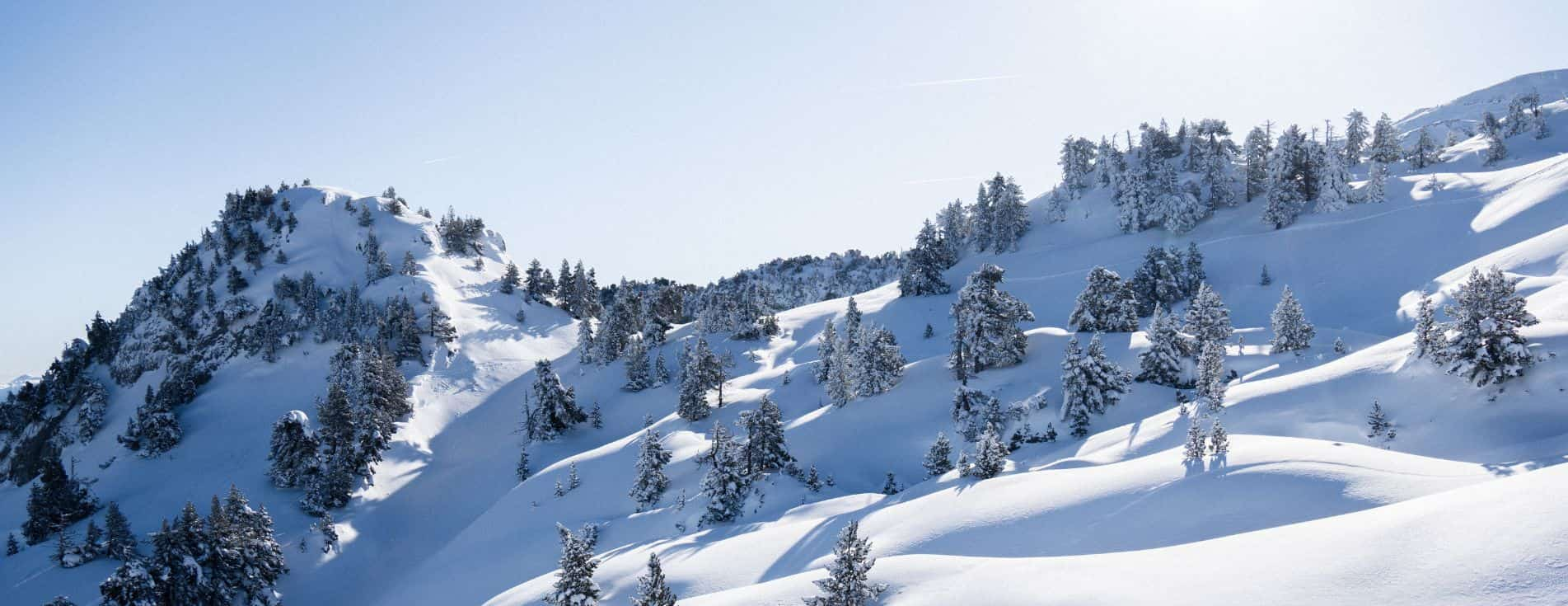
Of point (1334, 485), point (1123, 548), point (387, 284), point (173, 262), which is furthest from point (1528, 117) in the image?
point (173, 262)

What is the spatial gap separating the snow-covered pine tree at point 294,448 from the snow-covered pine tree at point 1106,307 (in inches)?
2669

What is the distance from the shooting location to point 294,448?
2253 inches

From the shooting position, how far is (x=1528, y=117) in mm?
92438

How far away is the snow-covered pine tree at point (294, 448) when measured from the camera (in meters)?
56.8

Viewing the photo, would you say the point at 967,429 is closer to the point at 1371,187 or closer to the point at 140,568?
the point at 140,568

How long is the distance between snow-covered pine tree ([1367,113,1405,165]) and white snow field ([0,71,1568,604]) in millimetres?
5756

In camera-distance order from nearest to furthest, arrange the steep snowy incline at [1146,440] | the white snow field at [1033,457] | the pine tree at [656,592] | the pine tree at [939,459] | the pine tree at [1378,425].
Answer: the white snow field at [1033,457]
the pine tree at [656,592]
the steep snowy incline at [1146,440]
the pine tree at [1378,425]
the pine tree at [939,459]

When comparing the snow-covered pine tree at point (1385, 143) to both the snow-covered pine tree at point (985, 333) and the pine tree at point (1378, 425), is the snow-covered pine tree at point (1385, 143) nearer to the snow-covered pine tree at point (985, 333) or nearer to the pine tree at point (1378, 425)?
the snow-covered pine tree at point (985, 333)

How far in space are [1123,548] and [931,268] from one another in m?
73.0

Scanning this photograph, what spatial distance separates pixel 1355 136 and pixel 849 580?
11632 cm

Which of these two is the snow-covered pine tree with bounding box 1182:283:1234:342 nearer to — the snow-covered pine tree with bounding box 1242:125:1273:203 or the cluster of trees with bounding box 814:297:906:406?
the cluster of trees with bounding box 814:297:906:406

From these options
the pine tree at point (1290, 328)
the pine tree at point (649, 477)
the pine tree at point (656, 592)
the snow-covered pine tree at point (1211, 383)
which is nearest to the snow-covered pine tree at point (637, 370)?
the pine tree at point (649, 477)

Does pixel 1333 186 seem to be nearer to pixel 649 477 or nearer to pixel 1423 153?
pixel 1423 153

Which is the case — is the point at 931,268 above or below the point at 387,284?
below
